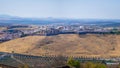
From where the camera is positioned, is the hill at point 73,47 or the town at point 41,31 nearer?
the hill at point 73,47

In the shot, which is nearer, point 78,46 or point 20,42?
point 78,46

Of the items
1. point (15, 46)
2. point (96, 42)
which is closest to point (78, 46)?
point (96, 42)

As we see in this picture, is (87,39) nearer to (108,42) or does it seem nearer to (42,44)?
(108,42)

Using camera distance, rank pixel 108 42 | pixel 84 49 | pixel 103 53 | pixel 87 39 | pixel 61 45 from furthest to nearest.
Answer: pixel 87 39 < pixel 108 42 < pixel 61 45 < pixel 84 49 < pixel 103 53

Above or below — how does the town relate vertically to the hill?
below

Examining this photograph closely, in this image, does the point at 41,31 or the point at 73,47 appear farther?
the point at 41,31

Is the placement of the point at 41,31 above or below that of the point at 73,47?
below

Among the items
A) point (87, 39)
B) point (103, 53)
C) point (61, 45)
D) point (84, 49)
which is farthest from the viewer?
point (87, 39)

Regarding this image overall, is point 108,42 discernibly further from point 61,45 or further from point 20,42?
point 20,42

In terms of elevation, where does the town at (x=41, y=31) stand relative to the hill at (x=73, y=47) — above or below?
below

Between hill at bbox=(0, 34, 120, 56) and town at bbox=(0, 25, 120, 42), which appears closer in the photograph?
hill at bbox=(0, 34, 120, 56)
